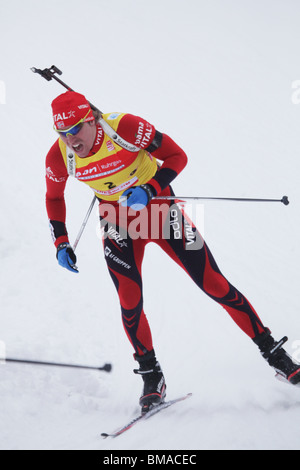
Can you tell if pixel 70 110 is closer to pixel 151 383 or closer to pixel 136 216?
pixel 136 216

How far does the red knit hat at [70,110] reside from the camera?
9.71 feet

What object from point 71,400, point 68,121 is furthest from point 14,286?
point 68,121

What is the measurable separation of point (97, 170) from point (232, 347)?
2.28 metres

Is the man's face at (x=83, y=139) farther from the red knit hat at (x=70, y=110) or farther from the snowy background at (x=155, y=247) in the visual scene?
the snowy background at (x=155, y=247)

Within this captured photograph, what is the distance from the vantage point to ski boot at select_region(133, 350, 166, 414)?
331 cm

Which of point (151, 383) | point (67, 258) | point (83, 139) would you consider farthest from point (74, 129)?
point (151, 383)

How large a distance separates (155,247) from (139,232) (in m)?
3.40

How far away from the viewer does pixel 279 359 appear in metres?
3.21

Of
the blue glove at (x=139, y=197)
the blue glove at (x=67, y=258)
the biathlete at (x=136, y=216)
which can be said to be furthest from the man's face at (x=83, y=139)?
the blue glove at (x=67, y=258)

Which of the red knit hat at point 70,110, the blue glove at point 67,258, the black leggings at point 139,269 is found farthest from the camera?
the blue glove at point 67,258

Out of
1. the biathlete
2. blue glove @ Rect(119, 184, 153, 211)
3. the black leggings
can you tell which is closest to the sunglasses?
the biathlete

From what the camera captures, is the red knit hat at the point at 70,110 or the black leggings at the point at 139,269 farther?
the black leggings at the point at 139,269

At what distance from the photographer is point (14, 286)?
17.5ft

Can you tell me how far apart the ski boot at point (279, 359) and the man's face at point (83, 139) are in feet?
5.84
